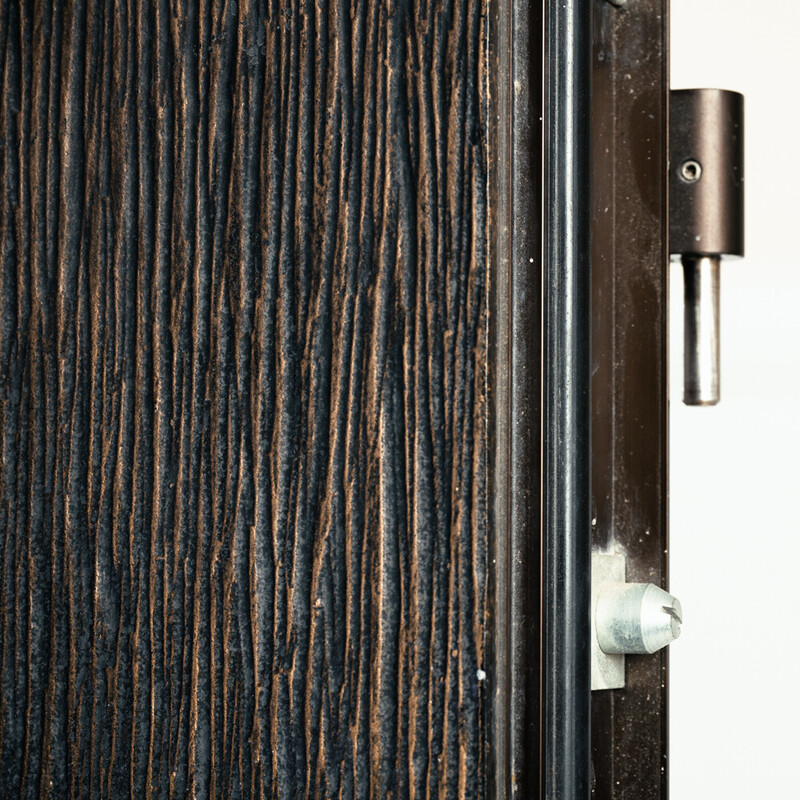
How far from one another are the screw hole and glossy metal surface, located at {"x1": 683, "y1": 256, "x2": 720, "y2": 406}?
0.13 ft

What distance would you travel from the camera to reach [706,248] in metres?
0.49

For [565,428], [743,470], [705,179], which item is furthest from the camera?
[743,470]

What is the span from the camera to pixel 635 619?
16.0 inches

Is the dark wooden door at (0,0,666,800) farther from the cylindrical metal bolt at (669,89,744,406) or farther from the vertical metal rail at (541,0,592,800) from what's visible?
the cylindrical metal bolt at (669,89,744,406)

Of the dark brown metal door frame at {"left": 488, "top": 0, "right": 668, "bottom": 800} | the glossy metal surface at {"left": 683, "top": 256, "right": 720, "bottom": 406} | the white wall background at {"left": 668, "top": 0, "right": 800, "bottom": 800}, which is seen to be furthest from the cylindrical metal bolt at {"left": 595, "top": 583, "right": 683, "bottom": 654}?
the white wall background at {"left": 668, "top": 0, "right": 800, "bottom": 800}

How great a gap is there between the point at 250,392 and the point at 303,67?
0.12 m

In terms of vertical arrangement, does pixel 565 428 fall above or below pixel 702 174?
below

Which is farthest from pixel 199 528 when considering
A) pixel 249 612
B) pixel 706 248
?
pixel 706 248

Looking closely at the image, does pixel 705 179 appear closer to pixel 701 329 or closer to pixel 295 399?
pixel 701 329

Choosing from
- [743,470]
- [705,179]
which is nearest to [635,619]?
[705,179]

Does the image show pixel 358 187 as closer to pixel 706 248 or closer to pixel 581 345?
pixel 581 345

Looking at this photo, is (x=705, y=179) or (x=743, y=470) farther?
(x=743, y=470)

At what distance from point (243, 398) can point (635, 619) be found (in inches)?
7.2

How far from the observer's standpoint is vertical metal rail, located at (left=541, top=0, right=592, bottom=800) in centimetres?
36
